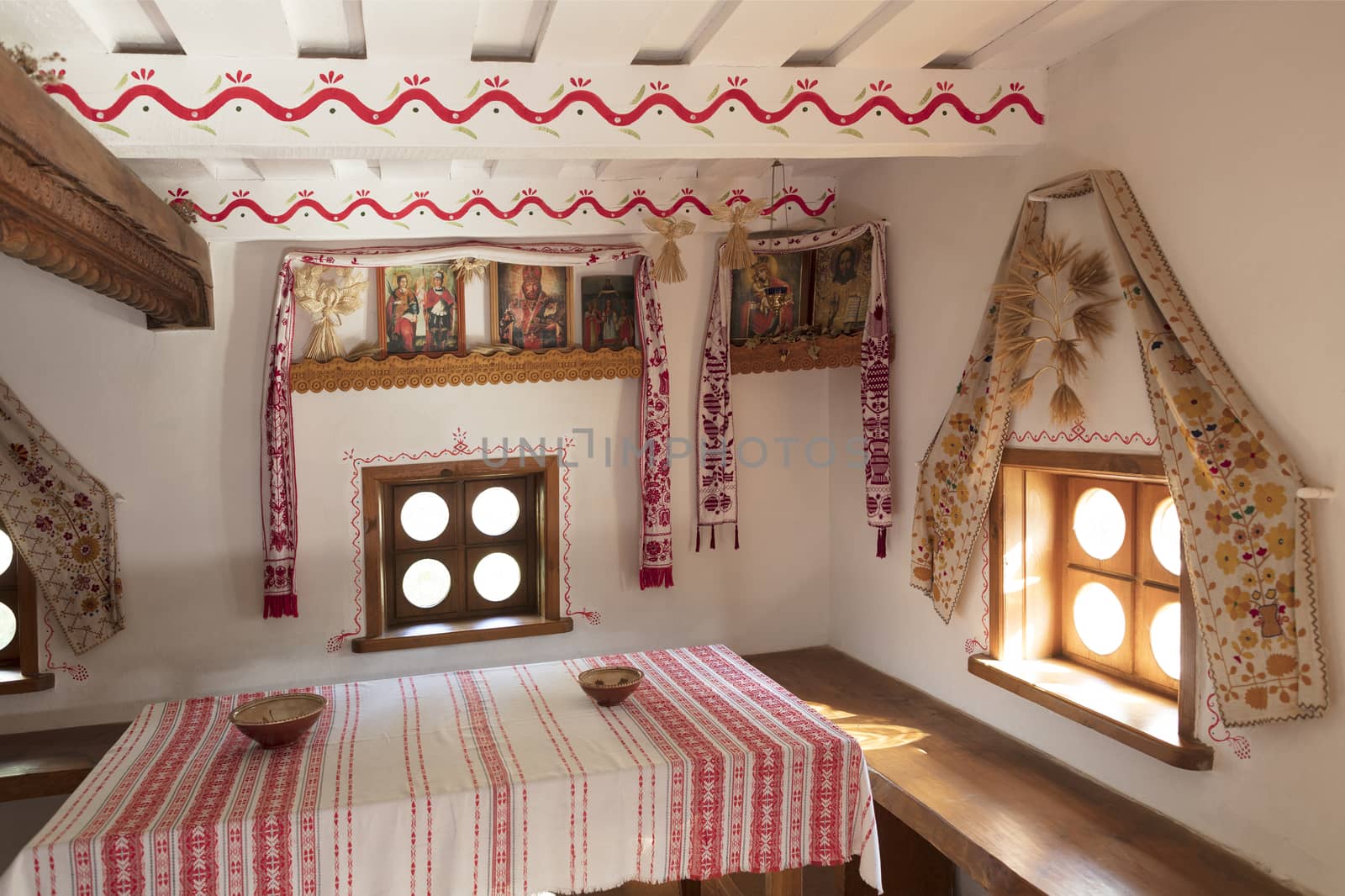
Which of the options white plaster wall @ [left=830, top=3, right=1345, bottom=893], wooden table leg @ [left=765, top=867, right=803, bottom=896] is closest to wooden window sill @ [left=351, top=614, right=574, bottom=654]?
wooden table leg @ [left=765, top=867, right=803, bottom=896]

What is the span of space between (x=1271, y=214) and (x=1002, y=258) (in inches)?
43.0

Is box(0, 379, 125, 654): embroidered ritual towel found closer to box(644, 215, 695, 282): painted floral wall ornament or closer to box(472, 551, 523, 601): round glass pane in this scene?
box(472, 551, 523, 601): round glass pane

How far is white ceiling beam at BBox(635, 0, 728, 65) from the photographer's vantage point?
275 centimetres

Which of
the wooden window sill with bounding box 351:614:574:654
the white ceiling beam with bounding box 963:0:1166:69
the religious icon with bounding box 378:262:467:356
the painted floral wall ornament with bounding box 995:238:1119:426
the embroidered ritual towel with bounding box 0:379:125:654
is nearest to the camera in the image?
the white ceiling beam with bounding box 963:0:1166:69

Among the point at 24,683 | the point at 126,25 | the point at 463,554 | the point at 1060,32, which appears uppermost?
the point at 1060,32

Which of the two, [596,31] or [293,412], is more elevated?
[596,31]

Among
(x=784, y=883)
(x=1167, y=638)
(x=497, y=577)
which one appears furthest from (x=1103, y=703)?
(x=497, y=577)

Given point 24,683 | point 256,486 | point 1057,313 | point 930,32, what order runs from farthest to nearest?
point 256,486 → point 24,683 → point 1057,313 → point 930,32

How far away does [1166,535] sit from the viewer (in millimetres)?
3408

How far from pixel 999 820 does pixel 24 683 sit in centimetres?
404

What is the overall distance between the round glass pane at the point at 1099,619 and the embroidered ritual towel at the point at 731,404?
3.54 feet

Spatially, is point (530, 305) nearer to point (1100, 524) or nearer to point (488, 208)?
point (488, 208)

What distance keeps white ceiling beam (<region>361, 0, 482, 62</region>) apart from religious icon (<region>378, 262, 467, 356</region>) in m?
1.88

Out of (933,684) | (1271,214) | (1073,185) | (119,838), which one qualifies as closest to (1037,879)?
(933,684)
